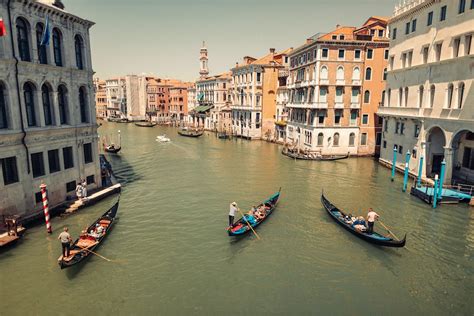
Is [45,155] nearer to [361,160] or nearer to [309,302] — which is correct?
[309,302]

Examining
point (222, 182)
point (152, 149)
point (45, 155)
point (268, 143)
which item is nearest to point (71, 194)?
point (45, 155)

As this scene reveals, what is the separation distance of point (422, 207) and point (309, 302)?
13081mm

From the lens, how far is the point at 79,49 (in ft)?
64.7

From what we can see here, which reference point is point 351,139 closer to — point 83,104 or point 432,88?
point 432,88

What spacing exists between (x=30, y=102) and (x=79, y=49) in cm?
494

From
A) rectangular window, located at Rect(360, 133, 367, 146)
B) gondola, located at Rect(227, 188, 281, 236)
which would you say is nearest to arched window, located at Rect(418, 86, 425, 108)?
rectangular window, located at Rect(360, 133, 367, 146)

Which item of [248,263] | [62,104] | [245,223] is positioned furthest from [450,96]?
[62,104]

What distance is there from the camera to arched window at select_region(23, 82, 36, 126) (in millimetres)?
16531

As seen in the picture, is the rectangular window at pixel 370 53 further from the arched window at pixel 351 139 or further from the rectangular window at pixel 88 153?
the rectangular window at pixel 88 153

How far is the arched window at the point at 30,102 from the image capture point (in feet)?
54.2

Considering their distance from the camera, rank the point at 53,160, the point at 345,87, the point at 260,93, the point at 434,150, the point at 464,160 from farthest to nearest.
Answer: the point at 260,93 < the point at 345,87 < the point at 434,150 < the point at 464,160 < the point at 53,160

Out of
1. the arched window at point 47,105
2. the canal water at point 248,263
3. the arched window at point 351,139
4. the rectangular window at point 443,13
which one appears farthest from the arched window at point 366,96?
the arched window at point 47,105

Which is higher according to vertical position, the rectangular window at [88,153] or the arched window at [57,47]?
the arched window at [57,47]

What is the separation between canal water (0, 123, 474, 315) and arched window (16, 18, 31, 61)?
879cm
